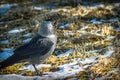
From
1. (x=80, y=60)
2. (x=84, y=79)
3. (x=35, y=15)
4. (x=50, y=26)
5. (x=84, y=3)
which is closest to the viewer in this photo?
(x=84, y=79)

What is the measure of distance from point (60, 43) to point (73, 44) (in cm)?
35

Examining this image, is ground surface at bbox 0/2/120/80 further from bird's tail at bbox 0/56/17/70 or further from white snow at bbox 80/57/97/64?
bird's tail at bbox 0/56/17/70

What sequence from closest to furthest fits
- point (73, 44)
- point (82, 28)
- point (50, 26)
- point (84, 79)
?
point (84, 79) → point (50, 26) → point (73, 44) → point (82, 28)

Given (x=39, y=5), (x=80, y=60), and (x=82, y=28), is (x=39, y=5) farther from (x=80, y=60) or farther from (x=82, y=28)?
(x=80, y=60)

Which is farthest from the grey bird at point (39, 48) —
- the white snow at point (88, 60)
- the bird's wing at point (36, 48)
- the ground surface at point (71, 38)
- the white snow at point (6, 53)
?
the white snow at point (6, 53)

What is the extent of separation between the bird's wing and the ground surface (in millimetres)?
392

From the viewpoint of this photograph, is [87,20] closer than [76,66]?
No

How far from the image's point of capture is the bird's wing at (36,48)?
6.40 meters

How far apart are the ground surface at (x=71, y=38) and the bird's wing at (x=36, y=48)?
392 millimetres

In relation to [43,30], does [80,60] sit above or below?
below

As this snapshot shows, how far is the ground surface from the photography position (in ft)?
21.6

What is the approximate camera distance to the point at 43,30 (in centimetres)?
654

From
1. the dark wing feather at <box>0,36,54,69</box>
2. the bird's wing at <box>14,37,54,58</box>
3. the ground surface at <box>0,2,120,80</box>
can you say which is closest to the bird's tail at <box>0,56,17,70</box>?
the dark wing feather at <box>0,36,54,69</box>

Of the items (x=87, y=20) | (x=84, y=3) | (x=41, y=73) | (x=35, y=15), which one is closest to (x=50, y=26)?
(x=41, y=73)
